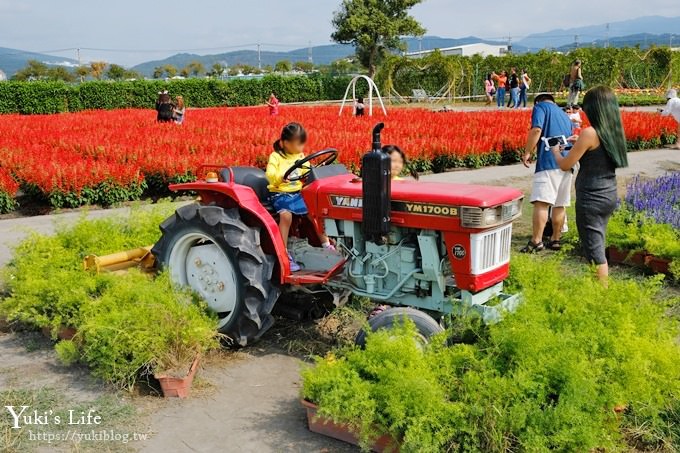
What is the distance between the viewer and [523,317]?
11.8 ft

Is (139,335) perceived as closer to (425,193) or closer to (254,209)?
(254,209)

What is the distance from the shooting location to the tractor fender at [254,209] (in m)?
4.42

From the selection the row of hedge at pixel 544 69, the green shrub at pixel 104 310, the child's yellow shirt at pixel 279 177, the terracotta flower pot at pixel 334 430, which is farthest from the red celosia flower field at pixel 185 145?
the row of hedge at pixel 544 69

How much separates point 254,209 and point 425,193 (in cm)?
124

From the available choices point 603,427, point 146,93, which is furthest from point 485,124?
point 146,93

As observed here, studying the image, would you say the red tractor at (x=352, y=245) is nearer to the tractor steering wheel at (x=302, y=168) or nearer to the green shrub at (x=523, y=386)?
the tractor steering wheel at (x=302, y=168)

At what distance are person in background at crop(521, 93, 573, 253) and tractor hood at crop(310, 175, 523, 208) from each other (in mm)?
2859

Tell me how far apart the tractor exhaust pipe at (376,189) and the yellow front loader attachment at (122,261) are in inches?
83.2

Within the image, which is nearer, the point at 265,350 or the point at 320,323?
the point at 265,350

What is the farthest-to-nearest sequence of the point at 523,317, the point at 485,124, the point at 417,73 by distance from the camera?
the point at 417,73 < the point at 485,124 < the point at 523,317

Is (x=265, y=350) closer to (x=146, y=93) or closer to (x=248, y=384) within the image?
(x=248, y=384)

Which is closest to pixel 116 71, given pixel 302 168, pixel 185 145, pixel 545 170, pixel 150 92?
pixel 150 92

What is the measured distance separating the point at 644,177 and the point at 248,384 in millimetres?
9469

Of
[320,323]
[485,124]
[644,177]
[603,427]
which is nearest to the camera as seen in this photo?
[603,427]
